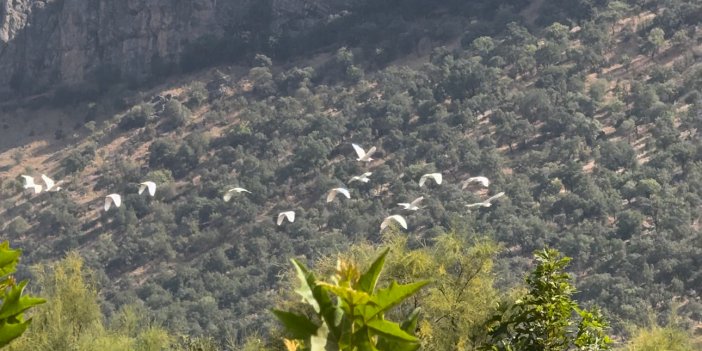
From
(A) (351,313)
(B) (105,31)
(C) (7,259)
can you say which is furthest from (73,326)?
(B) (105,31)

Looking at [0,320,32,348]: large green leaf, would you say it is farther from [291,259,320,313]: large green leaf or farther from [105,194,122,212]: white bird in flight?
[105,194,122,212]: white bird in flight

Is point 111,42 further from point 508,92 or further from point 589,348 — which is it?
point 589,348

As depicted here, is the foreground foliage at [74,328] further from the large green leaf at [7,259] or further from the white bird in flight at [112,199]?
the large green leaf at [7,259]

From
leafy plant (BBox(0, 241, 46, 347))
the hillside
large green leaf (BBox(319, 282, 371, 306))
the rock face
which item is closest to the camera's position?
large green leaf (BBox(319, 282, 371, 306))

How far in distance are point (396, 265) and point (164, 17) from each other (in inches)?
2723

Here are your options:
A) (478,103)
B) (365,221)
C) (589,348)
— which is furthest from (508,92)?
(589,348)

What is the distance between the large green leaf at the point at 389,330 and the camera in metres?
4.74

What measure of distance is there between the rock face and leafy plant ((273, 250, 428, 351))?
80900 mm

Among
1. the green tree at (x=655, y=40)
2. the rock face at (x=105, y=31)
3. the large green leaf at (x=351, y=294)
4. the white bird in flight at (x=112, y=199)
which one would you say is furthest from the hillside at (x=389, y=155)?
the large green leaf at (x=351, y=294)

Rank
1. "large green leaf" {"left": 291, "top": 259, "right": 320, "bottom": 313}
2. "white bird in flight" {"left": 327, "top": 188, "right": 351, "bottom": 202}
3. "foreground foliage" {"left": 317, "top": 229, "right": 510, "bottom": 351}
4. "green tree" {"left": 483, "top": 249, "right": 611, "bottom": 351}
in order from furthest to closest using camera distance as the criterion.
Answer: "white bird in flight" {"left": 327, "top": 188, "right": 351, "bottom": 202} → "foreground foliage" {"left": 317, "top": 229, "right": 510, "bottom": 351} → "green tree" {"left": 483, "top": 249, "right": 611, "bottom": 351} → "large green leaf" {"left": 291, "top": 259, "right": 320, "bottom": 313}

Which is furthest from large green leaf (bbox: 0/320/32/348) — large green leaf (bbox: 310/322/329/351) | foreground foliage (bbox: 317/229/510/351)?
foreground foliage (bbox: 317/229/510/351)

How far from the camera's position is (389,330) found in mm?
4766

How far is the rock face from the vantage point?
85.8 metres

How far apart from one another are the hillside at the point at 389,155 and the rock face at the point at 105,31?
2.30m
